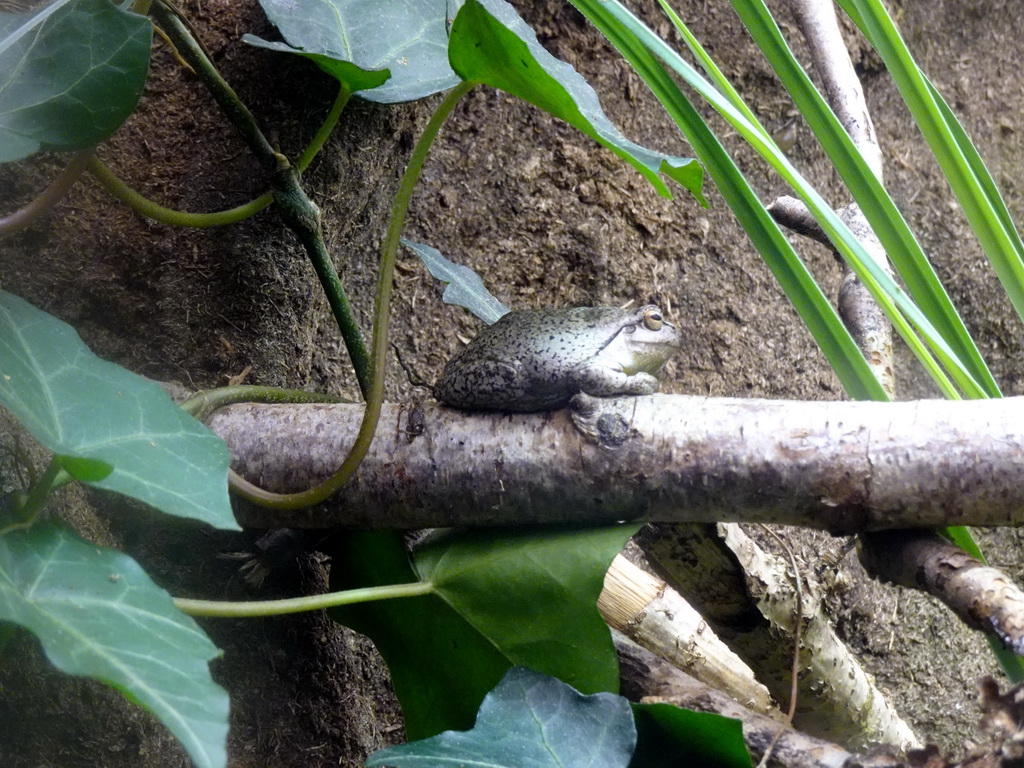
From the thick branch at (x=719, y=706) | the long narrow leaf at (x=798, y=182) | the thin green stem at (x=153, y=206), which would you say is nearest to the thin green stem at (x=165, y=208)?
the thin green stem at (x=153, y=206)

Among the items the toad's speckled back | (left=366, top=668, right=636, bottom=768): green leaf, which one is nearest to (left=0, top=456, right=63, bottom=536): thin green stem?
(left=366, top=668, right=636, bottom=768): green leaf

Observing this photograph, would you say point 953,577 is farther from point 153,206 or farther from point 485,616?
point 153,206

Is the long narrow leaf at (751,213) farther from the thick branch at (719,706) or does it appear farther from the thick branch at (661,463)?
the thick branch at (719,706)

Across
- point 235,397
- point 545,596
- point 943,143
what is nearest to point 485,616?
point 545,596

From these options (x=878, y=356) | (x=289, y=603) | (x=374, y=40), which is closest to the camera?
(x=289, y=603)

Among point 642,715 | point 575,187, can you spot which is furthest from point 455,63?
point 575,187

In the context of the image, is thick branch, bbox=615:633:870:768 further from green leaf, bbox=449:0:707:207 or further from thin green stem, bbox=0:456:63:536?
thin green stem, bbox=0:456:63:536
